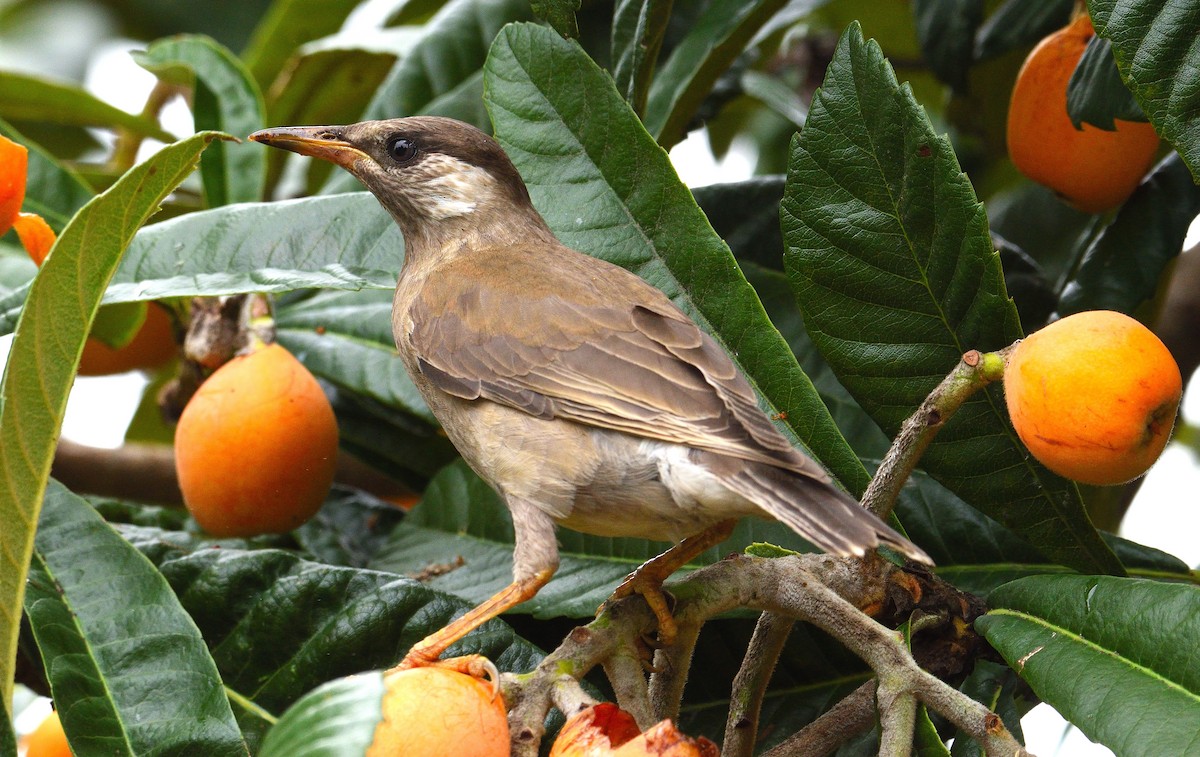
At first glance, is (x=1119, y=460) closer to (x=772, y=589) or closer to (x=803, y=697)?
(x=772, y=589)

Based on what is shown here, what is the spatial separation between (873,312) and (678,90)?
39.5 inches

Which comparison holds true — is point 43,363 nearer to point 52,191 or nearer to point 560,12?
point 560,12

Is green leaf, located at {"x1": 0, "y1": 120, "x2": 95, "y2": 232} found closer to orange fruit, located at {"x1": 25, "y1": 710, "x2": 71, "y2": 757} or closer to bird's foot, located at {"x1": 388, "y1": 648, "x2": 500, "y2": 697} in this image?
orange fruit, located at {"x1": 25, "y1": 710, "x2": 71, "y2": 757}

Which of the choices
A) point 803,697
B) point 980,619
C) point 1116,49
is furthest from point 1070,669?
point 1116,49

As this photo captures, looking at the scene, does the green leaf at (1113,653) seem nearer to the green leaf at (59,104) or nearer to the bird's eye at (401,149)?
the bird's eye at (401,149)

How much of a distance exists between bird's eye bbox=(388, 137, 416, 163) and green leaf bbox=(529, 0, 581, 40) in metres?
0.78

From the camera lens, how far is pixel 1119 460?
5.59 ft

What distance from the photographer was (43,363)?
171cm

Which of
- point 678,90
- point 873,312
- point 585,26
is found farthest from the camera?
point 585,26

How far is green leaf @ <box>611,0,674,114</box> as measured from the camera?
2488 mm

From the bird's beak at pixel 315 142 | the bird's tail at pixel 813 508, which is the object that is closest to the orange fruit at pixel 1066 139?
the bird's tail at pixel 813 508

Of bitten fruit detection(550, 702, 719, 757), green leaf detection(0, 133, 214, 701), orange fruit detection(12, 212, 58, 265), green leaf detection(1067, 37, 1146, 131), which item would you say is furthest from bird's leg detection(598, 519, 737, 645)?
orange fruit detection(12, 212, 58, 265)

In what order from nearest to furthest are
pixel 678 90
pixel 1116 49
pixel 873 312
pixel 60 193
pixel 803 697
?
1. pixel 1116 49
2. pixel 873 312
3. pixel 803 697
4. pixel 678 90
5. pixel 60 193

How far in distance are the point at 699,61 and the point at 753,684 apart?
5.16 ft
